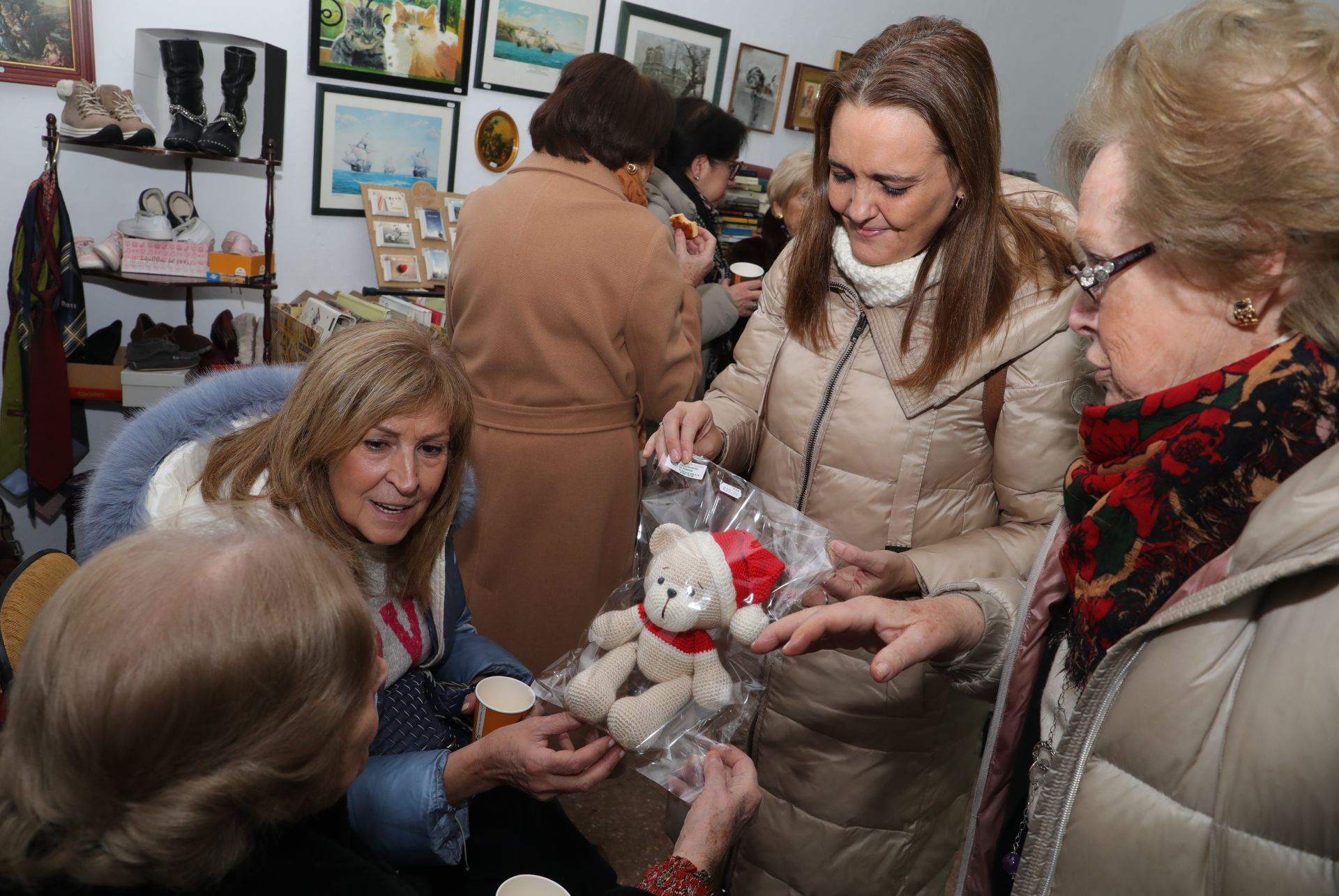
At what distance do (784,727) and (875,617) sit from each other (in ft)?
1.86

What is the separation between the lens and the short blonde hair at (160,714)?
2.74ft

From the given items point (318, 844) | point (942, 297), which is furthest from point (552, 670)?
point (942, 297)

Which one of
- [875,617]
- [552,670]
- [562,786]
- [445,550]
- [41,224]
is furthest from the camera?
[41,224]

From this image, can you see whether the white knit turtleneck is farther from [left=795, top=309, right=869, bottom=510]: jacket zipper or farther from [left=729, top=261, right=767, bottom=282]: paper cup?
[left=729, top=261, right=767, bottom=282]: paper cup

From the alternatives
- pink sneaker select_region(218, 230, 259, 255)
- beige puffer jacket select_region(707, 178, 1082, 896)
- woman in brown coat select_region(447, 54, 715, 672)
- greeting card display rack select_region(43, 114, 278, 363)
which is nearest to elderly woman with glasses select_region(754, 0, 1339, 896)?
beige puffer jacket select_region(707, 178, 1082, 896)

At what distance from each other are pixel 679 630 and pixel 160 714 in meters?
0.75

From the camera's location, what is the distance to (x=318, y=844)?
1028 millimetres

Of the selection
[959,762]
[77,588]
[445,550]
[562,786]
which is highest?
[77,588]

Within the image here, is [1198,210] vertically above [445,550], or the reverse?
[1198,210]

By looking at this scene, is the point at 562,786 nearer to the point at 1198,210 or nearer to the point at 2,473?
the point at 1198,210

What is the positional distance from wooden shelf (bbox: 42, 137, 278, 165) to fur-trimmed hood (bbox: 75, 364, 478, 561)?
6.12ft

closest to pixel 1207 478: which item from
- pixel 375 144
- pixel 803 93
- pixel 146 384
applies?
pixel 146 384

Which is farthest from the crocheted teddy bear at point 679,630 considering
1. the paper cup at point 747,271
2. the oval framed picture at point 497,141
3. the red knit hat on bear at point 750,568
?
the oval framed picture at point 497,141

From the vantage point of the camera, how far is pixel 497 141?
166 inches
